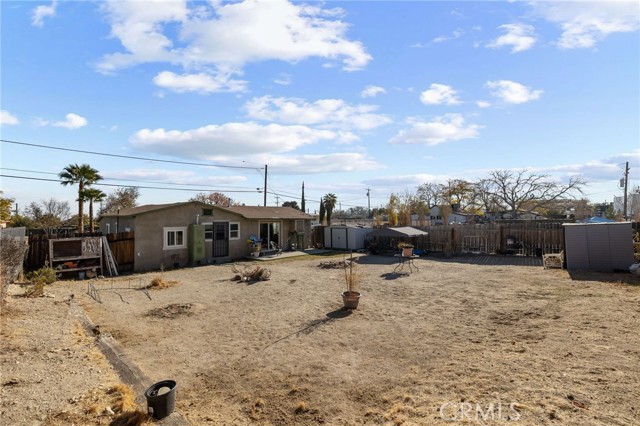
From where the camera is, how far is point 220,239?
2173cm

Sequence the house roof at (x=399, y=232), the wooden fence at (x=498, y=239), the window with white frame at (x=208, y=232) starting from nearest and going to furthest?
the wooden fence at (x=498, y=239)
the window with white frame at (x=208, y=232)
the house roof at (x=399, y=232)

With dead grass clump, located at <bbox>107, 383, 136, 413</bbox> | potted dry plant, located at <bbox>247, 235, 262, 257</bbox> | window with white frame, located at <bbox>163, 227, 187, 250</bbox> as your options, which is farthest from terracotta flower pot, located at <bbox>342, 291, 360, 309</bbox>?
potted dry plant, located at <bbox>247, 235, 262, 257</bbox>

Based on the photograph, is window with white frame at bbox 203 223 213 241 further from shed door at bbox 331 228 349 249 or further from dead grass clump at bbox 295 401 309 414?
dead grass clump at bbox 295 401 309 414

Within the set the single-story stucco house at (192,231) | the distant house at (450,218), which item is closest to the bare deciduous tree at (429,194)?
the distant house at (450,218)

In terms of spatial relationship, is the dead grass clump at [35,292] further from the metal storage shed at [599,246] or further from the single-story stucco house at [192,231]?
the metal storage shed at [599,246]

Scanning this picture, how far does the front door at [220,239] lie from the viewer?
21.4m

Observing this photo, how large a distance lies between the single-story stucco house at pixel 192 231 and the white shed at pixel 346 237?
3984 mm

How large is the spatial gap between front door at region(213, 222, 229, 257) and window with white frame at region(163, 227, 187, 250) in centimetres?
197

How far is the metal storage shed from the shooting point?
569 inches

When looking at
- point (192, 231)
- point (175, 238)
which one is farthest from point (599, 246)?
point (175, 238)

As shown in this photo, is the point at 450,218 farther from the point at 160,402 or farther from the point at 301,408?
the point at 160,402

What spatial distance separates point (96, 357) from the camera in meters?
6.31

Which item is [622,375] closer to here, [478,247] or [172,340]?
[172,340]

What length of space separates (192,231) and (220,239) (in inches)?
90.9
